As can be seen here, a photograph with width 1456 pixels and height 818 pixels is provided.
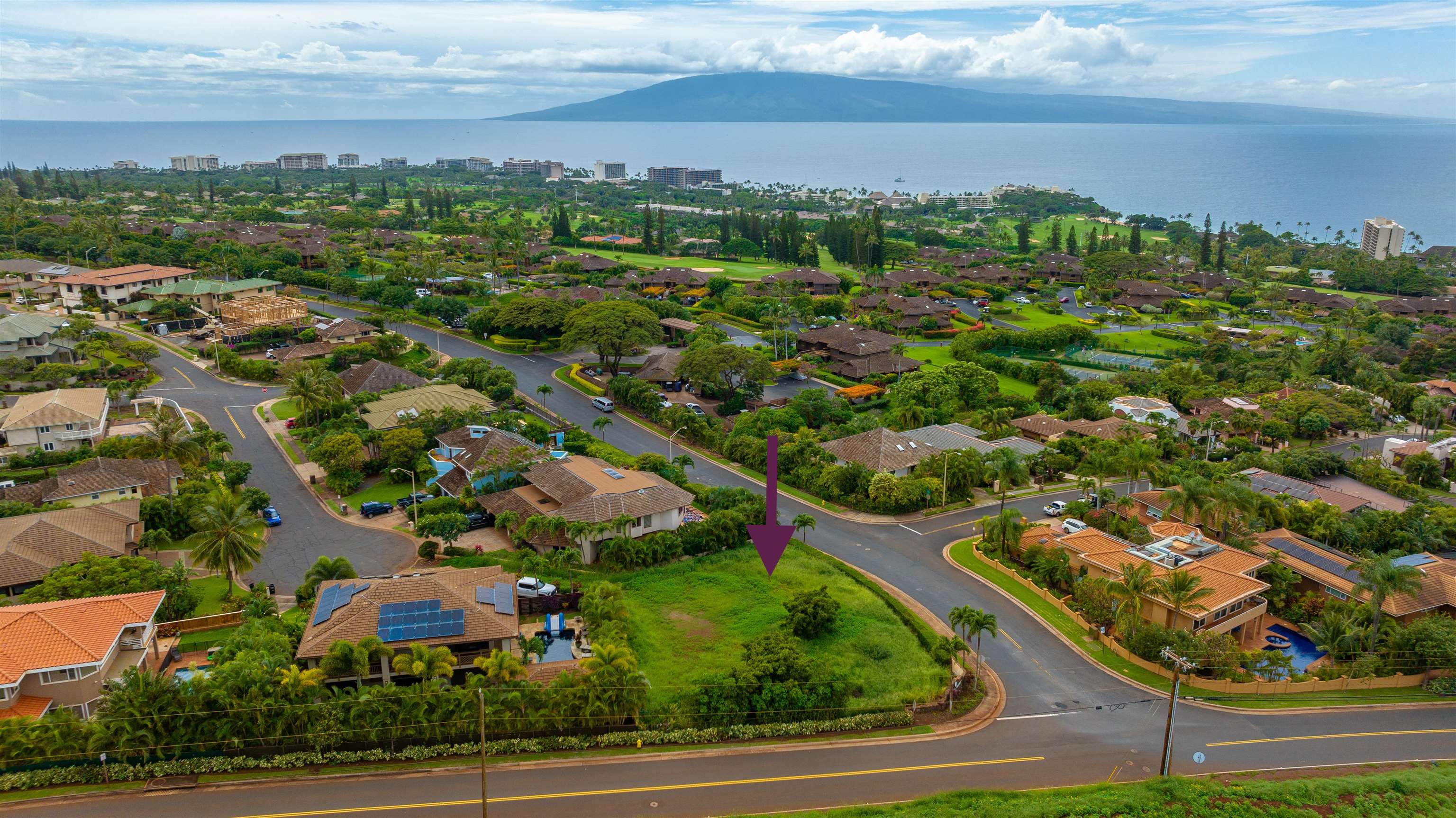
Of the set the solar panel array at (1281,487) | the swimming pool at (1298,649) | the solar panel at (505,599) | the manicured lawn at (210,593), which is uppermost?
the solar panel array at (1281,487)

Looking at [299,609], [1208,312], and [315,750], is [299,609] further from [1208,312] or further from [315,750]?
[1208,312]

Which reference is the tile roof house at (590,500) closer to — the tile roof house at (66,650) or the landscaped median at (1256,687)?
the tile roof house at (66,650)

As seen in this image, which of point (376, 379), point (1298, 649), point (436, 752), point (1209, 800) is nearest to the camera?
point (1209, 800)

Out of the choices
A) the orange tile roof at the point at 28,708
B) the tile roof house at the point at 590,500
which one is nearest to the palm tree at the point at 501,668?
the tile roof house at the point at 590,500

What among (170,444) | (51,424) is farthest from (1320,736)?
(51,424)

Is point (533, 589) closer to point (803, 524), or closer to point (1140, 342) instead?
point (803, 524)

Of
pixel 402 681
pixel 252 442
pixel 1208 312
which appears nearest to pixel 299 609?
pixel 402 681
